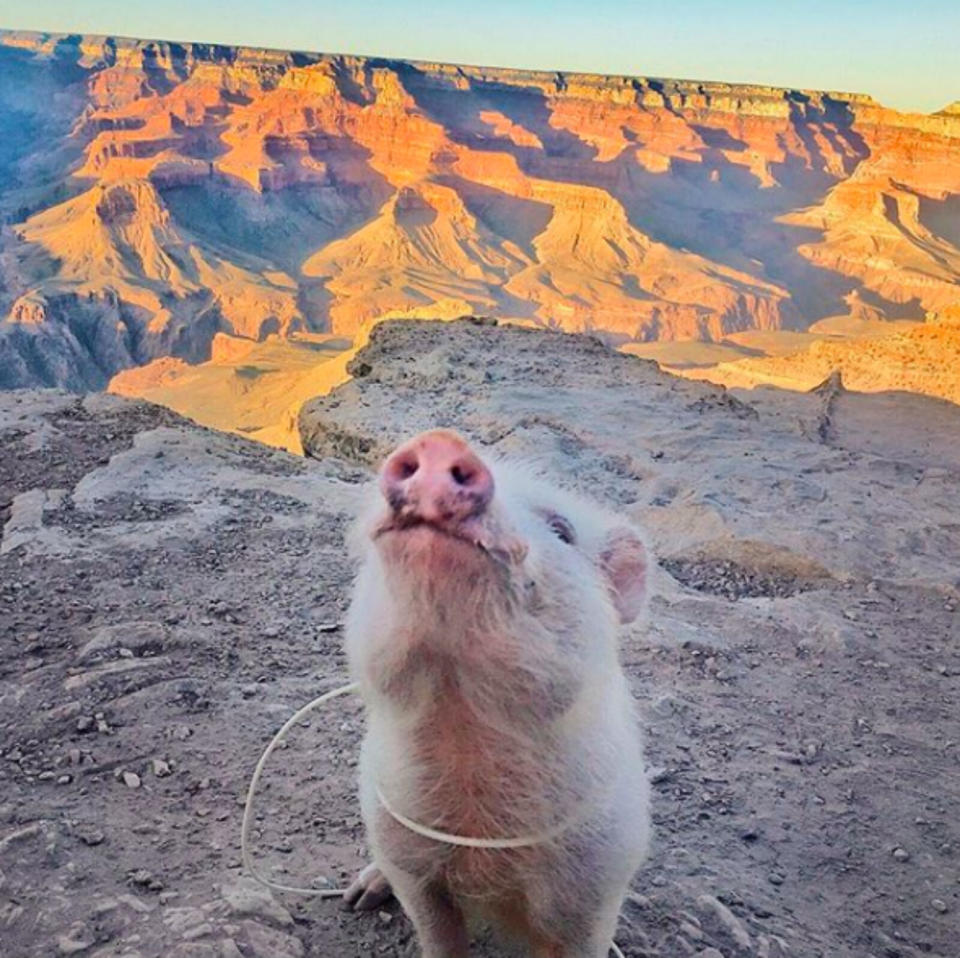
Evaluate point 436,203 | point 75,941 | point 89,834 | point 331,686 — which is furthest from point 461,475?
point 436,203

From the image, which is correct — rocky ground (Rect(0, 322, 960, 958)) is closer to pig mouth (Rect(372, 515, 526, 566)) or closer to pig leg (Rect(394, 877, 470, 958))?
pig leg (Rect(394, 877, 470, 958))

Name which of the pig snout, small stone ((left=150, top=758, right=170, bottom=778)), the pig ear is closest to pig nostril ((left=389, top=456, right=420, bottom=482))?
the pig snout

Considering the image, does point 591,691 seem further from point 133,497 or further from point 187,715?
point 133,497

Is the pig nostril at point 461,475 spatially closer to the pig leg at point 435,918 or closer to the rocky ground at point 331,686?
the pig leg at point 435,918

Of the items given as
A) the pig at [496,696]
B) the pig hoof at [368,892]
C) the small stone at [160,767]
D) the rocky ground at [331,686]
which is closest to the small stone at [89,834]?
the rocky ground at [331,686]

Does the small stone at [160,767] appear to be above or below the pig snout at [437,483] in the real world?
below

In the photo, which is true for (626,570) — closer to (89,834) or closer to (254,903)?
(254,903)

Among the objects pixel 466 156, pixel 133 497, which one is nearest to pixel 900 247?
pixel 466 156
